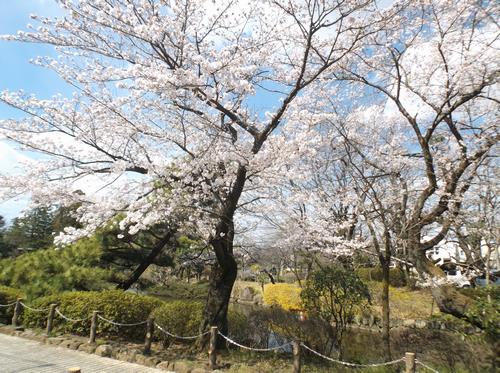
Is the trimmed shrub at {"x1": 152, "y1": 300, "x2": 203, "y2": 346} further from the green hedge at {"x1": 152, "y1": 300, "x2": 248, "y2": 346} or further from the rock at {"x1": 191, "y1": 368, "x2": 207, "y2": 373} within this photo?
the rock at {"x1": 191, "y1": 368, "x2": 207, "y2": 373}

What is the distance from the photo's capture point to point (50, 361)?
21.1 feet

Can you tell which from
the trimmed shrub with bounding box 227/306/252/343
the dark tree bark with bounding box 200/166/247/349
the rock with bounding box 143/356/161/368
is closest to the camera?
the rock with bounding box 143/356/161/368

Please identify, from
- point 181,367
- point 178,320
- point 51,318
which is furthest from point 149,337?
point 51,318

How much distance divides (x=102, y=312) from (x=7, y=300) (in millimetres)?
3263

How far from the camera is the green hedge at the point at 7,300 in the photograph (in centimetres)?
921

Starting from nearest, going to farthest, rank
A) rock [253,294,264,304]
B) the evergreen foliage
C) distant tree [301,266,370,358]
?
distant tree [301,266,370,358] → the evergreen foliage → rock [253,294,264,304]

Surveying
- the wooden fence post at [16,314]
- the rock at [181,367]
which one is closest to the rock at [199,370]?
the rock at [181,367]

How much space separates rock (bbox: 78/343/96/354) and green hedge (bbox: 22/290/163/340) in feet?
2.08

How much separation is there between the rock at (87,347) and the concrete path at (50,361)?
116 millimetres

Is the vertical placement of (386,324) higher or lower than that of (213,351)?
higher

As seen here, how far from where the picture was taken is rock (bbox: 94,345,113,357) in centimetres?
709

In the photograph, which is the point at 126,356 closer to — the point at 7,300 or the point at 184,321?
the point at 184,321

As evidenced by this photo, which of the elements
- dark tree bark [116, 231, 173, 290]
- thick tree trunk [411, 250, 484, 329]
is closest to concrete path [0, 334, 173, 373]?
dark tree bark [116, 231, 173, 290]

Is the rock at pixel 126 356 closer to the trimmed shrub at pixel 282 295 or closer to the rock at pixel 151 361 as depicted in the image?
the rock at pixel 151 361
